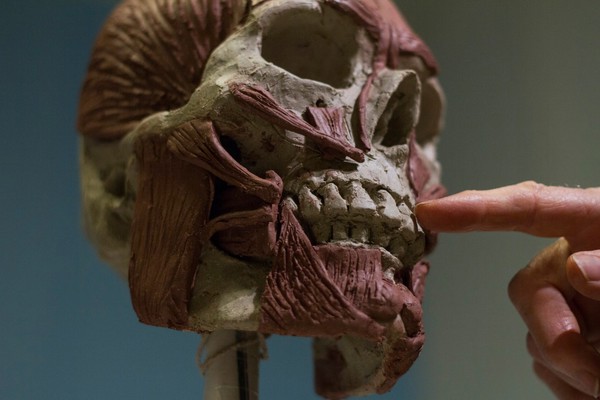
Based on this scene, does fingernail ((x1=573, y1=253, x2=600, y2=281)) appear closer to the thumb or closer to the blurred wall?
the thumb

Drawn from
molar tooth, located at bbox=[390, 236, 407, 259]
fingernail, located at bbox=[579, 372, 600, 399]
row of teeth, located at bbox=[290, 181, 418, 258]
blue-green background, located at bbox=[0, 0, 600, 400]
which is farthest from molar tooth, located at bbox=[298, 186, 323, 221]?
blue-green background, located at bbox=[0, 0, 600, 400]

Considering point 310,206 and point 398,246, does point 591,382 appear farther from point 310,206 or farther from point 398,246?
point 310,206

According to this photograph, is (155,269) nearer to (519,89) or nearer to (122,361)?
(122,361)

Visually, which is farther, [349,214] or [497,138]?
[497,138]

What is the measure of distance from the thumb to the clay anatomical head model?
0.60 ft

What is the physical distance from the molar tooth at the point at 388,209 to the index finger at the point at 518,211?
0.03 metres

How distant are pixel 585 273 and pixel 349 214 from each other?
0.97ft

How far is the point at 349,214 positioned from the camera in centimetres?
94

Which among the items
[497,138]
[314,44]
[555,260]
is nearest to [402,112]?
[314,44]

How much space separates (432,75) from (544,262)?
0.34 metres

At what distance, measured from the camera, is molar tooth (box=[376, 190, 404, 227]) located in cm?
96

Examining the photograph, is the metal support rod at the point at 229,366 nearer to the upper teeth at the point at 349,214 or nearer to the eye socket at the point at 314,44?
the upper teeth at the point at 349,214

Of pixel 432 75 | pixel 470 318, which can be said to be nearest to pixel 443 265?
pixel 470 318

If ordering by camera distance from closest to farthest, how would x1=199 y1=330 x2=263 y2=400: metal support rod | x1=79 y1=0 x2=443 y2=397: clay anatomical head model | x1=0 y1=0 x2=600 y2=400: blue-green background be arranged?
x1=79 y1=0 x2=443 y2=397: clay anatomical head model
x1=199 y1=330 x2=263 y2=400: metal support rod
x1=0 y1=0 x2=600 y2=400: blue-green background
